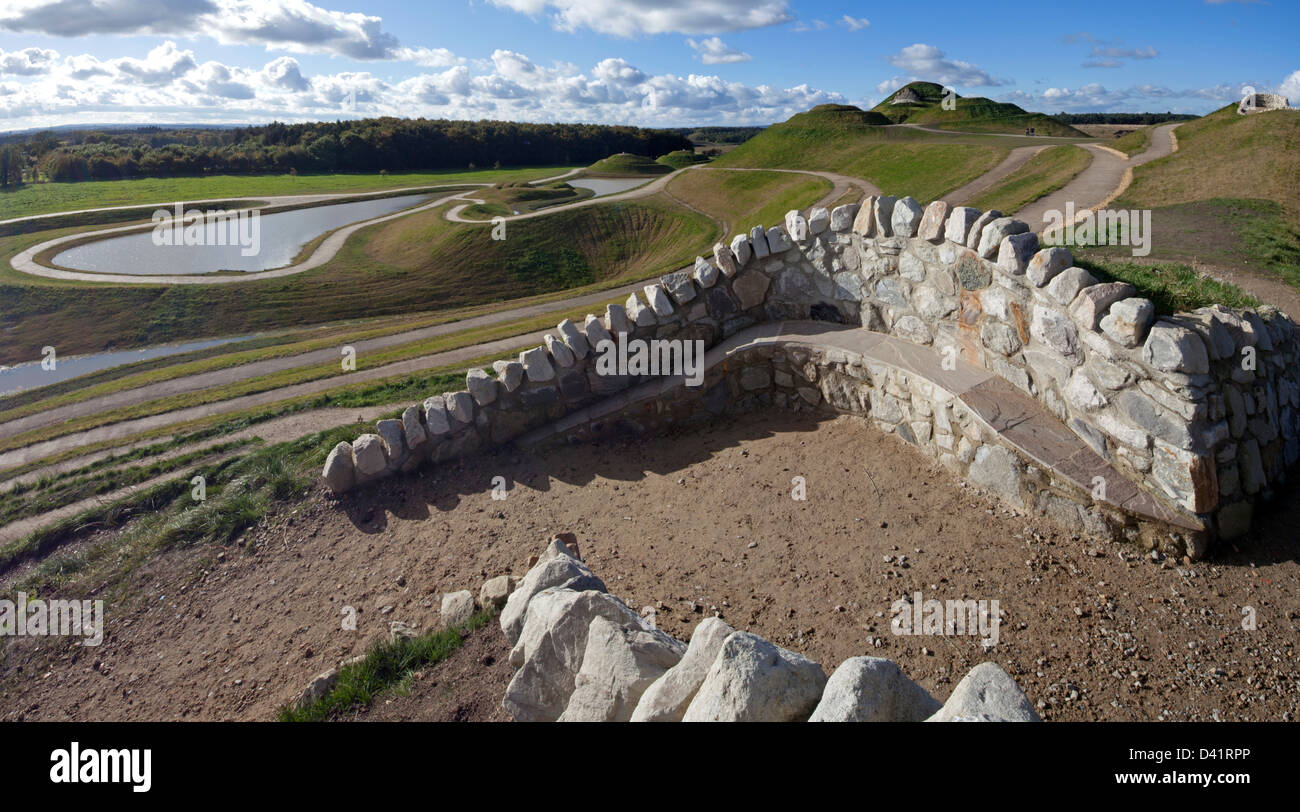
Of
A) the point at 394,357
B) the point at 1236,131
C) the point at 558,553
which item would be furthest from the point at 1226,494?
the point at 1236,131

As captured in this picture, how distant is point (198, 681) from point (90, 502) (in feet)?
22.3

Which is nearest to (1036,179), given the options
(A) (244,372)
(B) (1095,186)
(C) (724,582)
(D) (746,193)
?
(B) (1095,186)

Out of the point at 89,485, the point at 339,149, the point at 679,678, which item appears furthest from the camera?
the point at 339,149

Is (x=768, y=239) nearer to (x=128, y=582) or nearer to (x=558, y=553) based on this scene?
(x=558, y=553)

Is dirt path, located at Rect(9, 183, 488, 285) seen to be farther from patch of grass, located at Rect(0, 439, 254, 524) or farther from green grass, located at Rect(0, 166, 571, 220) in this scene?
patch of grass, located at Rect(0, 439, 254, 524)

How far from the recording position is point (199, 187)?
69.8 metres

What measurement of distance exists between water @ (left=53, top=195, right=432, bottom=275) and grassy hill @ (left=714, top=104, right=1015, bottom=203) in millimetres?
33769

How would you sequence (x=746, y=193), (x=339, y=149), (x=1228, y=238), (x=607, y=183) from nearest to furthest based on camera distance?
(x=1228, y=238), (x=746, y=193), (x=607, y=183), (x=339, y=149)

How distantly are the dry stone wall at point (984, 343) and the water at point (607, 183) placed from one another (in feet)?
189

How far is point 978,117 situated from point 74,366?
2514 inches

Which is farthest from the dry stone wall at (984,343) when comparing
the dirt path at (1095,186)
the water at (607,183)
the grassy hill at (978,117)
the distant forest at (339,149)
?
the distant forest at (339,149)

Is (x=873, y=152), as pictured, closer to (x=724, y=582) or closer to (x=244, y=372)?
(x=244, y=372)

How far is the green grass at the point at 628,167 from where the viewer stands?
78.2m

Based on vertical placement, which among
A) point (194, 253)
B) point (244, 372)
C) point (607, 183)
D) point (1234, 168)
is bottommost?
point (244, 372)
